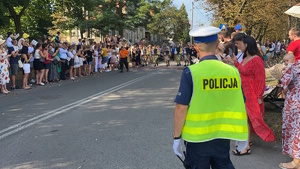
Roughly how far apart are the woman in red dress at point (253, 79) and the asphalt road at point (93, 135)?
0.55m

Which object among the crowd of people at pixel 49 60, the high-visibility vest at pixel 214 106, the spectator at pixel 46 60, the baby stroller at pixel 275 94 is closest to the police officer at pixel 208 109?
the high-visibility vest at pixel 214 106

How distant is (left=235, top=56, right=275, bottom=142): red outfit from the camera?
4605mm

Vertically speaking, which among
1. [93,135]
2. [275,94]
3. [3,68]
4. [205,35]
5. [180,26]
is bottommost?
[93,135]

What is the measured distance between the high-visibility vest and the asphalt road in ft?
6.34

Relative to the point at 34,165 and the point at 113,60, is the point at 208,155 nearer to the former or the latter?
the point at 34,165

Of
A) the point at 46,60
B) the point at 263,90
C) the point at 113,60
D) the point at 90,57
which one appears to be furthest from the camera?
the point at 113,60

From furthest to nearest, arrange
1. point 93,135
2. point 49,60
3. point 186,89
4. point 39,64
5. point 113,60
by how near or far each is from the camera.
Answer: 1. point 113,60
2. point 49,60
3. point 39,64
4. point 93,135
5. point 186,89

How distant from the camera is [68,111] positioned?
8039mm

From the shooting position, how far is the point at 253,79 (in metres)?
4.66

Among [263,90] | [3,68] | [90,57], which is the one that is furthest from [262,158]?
[90,57]

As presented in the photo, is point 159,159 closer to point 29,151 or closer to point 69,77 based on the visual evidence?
point 29,151

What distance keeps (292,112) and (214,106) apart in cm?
239

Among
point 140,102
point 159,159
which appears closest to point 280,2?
point 140,102

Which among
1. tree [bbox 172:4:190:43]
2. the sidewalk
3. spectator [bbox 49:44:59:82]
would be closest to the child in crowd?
the sidewalk
